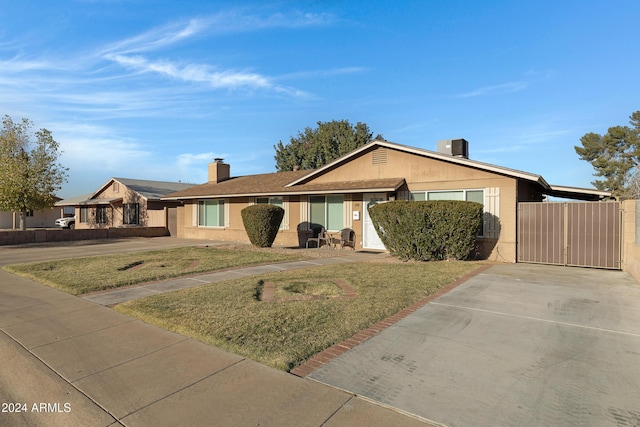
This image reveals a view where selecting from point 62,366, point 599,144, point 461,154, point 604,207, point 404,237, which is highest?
point 599,144

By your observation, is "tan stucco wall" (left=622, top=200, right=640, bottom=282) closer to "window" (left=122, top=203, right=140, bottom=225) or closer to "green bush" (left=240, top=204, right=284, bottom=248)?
"green bush" (left=240, top=204, right=284, bottom=248)

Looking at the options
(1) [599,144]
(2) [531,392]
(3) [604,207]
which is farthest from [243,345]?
(1) [599,144]

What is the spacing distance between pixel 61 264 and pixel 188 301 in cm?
760

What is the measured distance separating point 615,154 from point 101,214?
49946 millimetres

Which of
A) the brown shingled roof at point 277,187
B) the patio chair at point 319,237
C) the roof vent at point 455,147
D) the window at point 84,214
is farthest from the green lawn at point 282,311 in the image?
the window at point 84,214

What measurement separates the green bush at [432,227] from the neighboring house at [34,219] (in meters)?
38.7

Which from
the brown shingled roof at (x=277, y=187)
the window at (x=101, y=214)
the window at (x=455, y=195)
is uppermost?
the brown shingled roof at (x=277, y=187)

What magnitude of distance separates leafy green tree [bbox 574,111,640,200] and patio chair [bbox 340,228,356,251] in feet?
101

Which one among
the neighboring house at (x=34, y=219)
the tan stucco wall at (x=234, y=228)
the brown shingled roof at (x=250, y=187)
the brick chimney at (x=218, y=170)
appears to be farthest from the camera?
the neighboring house at (x=34, y=219)

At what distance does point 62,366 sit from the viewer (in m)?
3.75

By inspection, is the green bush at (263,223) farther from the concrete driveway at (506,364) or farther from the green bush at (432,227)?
the concrete driveway at (506,364)

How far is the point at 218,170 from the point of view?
78.3 ft

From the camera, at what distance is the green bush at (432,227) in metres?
10.5

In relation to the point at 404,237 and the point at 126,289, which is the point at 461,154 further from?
the point at 126,289
